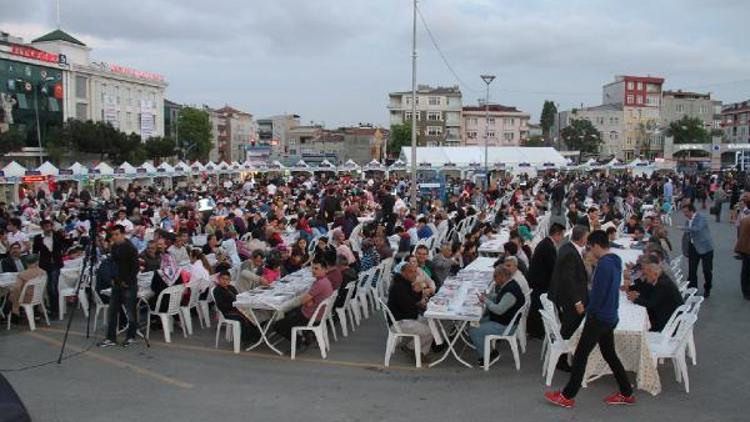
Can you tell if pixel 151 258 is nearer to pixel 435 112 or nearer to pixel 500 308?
pixel 500 308

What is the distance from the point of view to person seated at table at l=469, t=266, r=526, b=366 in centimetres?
686

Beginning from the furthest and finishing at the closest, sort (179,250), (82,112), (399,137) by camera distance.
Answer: (399,137) → (82,112) → (179,250)

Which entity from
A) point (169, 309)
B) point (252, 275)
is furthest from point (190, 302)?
point (252, 275)

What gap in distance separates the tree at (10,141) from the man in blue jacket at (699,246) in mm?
51814

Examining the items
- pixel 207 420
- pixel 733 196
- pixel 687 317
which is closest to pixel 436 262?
pixel 687 317

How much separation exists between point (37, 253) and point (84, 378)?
11.2 feet

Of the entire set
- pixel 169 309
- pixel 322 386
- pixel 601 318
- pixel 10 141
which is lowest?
pixel 322 386

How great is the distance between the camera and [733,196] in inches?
1057

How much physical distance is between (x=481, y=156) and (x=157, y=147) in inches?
1649

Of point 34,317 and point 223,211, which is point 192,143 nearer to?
point 223,211

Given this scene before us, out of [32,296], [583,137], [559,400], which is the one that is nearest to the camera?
[559,400]

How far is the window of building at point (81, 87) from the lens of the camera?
66.3 meters

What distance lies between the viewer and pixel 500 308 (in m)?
6.88

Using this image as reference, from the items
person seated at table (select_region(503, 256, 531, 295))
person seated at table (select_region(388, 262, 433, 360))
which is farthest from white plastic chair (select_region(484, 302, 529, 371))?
person seated at table (select_region(388, 262, 433, 360))
